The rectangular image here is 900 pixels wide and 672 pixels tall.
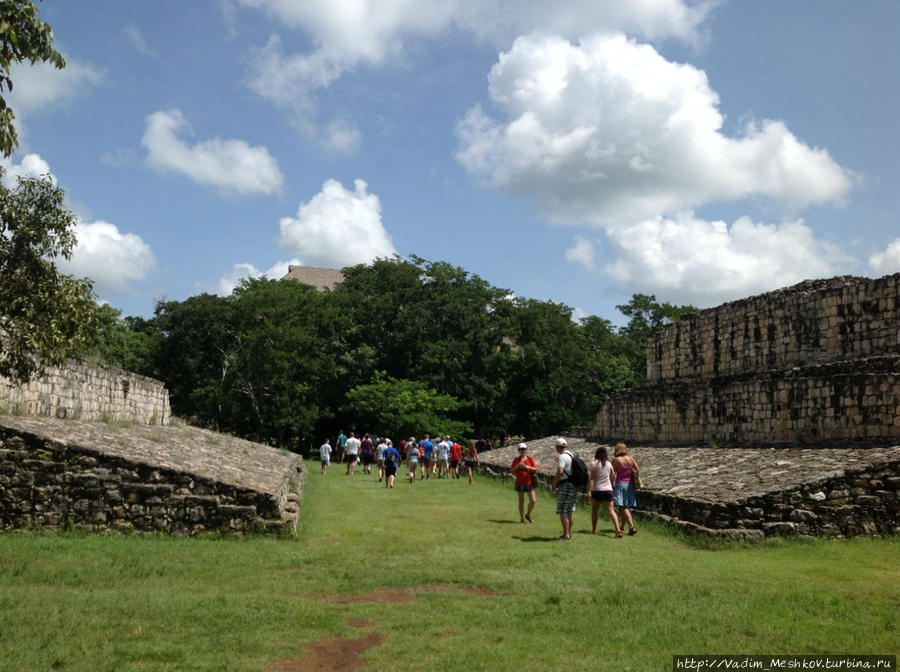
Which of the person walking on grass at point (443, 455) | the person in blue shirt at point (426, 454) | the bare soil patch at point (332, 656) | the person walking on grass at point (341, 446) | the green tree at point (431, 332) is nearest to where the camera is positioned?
the bare soil patch at point (332, 656)

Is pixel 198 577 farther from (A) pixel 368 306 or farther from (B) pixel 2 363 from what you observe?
(A) pixel 368 306

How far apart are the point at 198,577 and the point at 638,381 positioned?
137ft

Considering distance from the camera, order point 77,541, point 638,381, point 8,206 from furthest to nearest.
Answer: point 638,381, point 8,206, point 77,541

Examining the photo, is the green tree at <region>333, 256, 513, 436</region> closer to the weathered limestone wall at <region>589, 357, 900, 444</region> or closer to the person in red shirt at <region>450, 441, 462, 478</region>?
the person in red shirt at <region>450, 441, 462, 478</region>

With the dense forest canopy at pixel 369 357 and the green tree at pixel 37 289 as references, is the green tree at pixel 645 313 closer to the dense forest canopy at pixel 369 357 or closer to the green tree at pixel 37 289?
the dense forest canopy at pixel 369 357

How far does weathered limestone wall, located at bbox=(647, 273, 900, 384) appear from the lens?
648 inches

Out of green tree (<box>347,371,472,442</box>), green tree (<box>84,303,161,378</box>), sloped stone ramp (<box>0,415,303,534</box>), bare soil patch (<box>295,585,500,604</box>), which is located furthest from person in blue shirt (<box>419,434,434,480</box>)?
green tree (<box>84,303,161,378</box>)

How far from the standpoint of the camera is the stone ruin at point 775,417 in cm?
1120

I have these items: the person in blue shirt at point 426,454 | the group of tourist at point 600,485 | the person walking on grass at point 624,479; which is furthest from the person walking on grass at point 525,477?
the person in blue shirt at point 426,454

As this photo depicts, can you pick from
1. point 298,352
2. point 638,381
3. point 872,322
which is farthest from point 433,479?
point 638,381

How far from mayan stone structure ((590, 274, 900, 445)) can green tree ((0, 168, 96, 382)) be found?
14.6m

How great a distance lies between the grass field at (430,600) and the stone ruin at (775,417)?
0.73 m

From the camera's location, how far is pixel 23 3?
7.24 meters

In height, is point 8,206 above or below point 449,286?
below
